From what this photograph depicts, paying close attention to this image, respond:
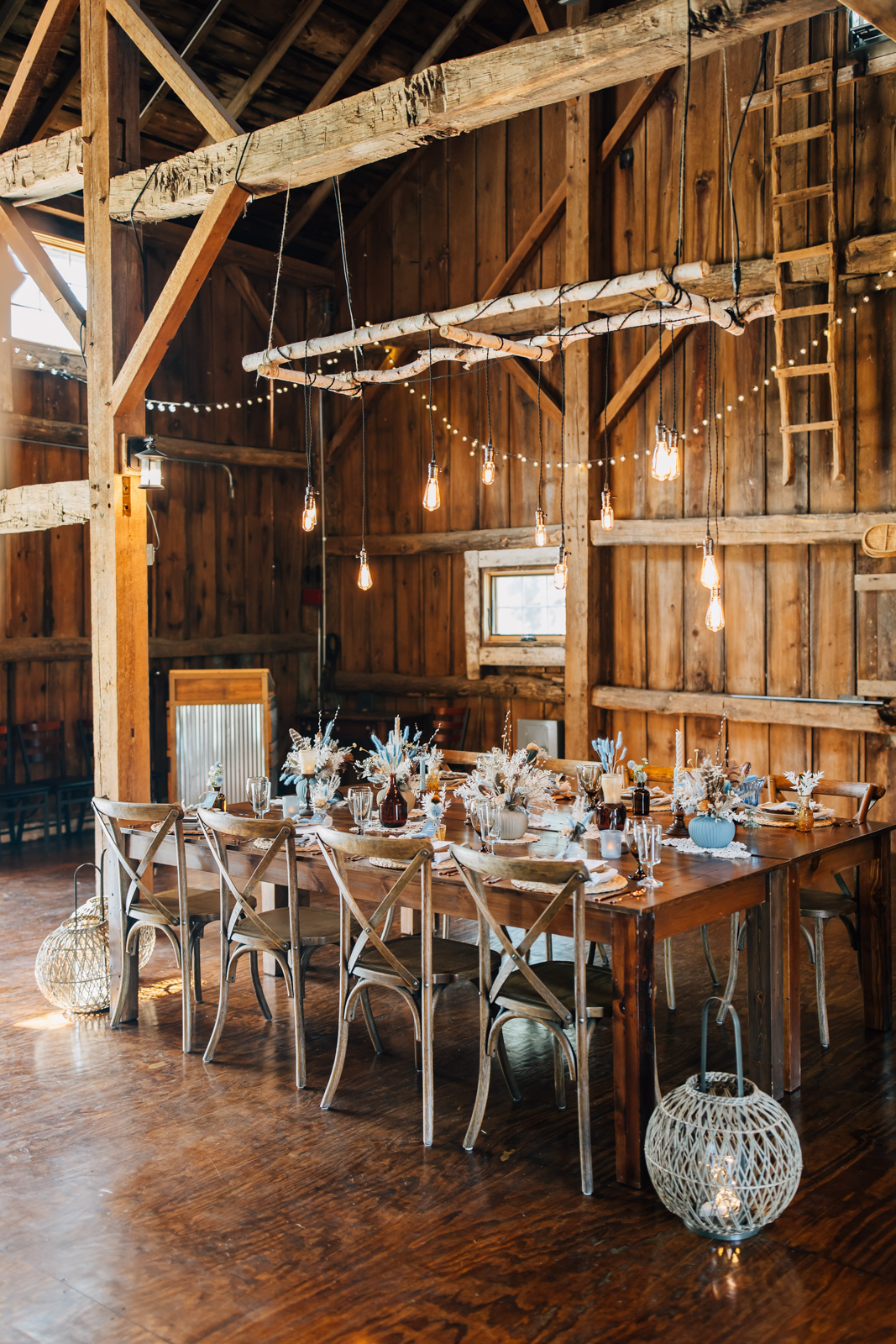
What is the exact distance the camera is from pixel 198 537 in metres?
10.1

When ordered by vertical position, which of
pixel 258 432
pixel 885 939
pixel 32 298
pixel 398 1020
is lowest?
Answer: pixel 398 1020

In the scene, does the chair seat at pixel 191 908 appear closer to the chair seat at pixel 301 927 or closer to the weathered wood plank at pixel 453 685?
the chair seat at pixel 301 927

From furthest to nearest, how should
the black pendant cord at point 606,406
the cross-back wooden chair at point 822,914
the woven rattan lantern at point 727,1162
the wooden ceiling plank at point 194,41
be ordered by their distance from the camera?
1. the black pendant cord at point 606,406
2. the wooden ceiling plank at point 194,41
3. the cross-back wooden chair at point 822,914
4. the woven rattan lantern at point 727,1162

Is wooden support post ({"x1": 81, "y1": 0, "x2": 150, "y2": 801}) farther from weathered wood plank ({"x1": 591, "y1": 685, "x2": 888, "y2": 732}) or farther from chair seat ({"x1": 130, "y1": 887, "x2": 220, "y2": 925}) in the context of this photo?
weathered wood plank ({"x1": 591, "y1": 685, "x2": 888, "y2": 732})

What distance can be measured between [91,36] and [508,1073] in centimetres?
535

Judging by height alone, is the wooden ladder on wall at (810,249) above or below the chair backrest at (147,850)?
above

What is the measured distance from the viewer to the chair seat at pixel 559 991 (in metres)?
3.49

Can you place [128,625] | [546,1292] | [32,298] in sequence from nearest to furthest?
[546,1292]
[128,625]
[32,298]

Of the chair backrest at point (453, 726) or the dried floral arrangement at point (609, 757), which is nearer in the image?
the dried floral arrangement at point (609, 757)

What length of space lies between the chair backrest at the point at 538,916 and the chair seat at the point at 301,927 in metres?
0.89

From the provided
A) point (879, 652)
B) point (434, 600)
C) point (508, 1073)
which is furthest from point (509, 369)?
point (508, 1073)

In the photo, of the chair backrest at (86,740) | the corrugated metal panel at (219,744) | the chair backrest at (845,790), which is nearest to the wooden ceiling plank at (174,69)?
the corrugated metal panel at (219,744)

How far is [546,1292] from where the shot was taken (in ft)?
9.09

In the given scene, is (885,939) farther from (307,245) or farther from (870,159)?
(307,245)
